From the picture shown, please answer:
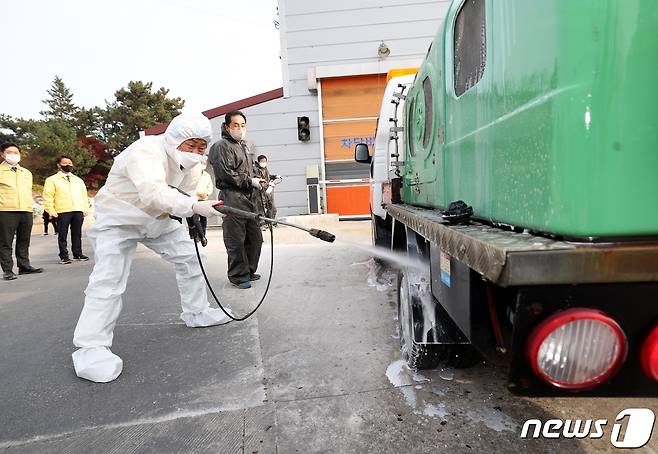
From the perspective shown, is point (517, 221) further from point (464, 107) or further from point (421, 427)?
point (421, 427)

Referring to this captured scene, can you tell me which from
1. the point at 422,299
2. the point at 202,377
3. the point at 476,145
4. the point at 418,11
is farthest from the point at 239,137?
the point at 418,11

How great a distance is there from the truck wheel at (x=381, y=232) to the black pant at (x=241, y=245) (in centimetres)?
149

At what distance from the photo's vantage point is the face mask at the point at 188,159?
302 centimetres

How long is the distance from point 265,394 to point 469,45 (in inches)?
83.1

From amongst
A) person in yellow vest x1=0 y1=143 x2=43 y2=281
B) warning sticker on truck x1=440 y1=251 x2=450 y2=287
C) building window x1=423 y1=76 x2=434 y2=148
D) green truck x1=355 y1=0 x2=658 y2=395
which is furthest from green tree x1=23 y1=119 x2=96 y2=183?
green truck x1=355 y1=0 x2=658 y2=395

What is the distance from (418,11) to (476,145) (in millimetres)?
11889

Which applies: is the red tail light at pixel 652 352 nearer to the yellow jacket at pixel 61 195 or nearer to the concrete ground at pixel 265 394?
the concrete ground at pixel 265 394

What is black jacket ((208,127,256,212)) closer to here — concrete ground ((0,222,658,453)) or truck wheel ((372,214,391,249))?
concrete ground ((0,222,658,453))

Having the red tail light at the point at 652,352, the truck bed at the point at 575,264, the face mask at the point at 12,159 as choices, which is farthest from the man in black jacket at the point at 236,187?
the red tail light at the point at 652,352

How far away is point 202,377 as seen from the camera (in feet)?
8.76

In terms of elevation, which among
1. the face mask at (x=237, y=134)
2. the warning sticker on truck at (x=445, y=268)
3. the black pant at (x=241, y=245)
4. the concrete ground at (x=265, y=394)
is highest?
the face mask at (x=237, y=134)

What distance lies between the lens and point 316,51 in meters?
12.1

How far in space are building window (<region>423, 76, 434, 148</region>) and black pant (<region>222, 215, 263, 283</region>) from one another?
2.56m

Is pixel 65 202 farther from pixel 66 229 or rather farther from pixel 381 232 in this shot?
pixel 381 232
